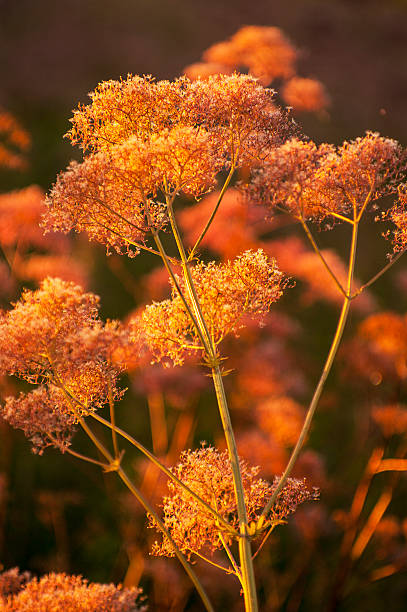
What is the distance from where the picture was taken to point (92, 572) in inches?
311

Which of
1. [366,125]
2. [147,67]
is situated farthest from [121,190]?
[147,67]

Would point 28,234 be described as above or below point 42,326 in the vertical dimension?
above

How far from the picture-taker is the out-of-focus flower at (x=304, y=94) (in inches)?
242

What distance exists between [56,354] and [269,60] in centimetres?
508

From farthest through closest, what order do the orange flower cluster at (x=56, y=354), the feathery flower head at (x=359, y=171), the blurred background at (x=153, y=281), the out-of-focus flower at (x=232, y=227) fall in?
the blurred background at (x=153, y=281) → the out-of-focus flower at (x=232, y=227) → the feathery flower head at (x=359, y=171) → the orange flower cluster at (x=56, y=354)

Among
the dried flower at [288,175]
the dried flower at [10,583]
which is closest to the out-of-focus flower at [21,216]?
the dried flower at [10,583]

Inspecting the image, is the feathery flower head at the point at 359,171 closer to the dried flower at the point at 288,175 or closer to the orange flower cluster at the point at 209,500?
the dried flower at the point at 288,175

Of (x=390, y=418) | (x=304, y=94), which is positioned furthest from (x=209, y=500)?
(x=304, y=94)

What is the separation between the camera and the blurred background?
676 cm

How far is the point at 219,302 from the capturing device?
8.47ft

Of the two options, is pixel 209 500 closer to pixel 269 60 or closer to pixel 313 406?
pixel 313 406

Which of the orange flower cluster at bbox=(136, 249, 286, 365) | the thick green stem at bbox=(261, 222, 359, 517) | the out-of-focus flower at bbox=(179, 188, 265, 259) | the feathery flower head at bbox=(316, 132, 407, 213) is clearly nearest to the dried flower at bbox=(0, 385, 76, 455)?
the orange flower cluster at bbox=(136, 249, 286, 365)

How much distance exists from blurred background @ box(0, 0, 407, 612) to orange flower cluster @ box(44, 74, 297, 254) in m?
0.66

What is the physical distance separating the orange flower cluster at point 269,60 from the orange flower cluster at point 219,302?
3.84 metres
